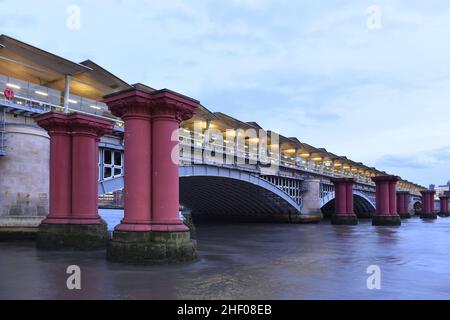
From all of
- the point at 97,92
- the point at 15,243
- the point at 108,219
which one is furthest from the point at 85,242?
the point at 97,92

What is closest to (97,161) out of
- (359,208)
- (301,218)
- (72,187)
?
(72,187)

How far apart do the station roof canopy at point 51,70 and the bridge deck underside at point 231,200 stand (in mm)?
11076

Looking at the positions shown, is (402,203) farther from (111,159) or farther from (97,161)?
(97,161)

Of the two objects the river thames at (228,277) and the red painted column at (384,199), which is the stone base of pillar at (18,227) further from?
the red painted column at (384,199)

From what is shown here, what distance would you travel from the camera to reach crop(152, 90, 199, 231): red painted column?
1425 cm

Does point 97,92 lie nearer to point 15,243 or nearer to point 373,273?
point 15,243

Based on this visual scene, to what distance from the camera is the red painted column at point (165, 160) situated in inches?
561

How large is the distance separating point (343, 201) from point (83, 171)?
3908 cm

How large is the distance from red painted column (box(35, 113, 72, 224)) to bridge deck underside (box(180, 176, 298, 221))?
2064 cm

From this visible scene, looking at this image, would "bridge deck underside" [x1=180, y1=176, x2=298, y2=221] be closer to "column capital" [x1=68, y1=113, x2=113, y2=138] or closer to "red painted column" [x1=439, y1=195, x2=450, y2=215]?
"column capital" [x1=68, y1=113, x2=113, y2=138]

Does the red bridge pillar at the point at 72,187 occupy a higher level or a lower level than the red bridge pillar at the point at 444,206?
higher

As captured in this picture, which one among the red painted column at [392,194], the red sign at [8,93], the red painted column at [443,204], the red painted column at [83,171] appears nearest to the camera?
the red painted column at [83,171]

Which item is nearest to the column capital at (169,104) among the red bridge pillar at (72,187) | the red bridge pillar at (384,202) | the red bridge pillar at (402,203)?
the red bridge pillar at (72,187)

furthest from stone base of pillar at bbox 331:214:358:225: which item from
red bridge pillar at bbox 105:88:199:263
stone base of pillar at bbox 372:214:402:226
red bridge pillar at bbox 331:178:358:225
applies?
red bridge pillar at bbox 105:88:199:263
